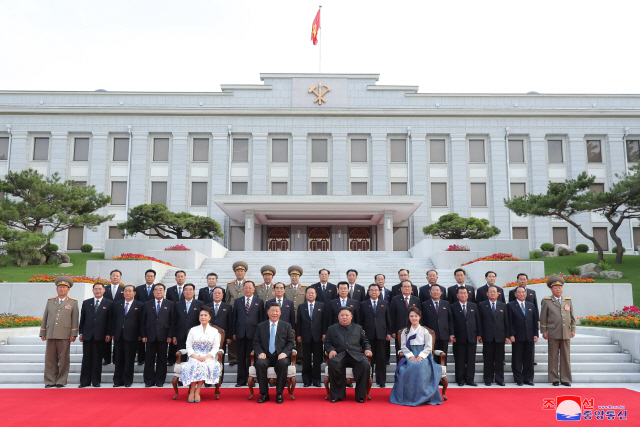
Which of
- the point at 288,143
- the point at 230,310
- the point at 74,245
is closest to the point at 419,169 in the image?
the point at 288,143

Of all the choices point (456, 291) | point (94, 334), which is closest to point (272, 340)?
point (94, 334)

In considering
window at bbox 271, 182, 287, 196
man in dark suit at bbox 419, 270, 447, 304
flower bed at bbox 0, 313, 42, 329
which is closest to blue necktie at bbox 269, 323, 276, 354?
man in dark suit at bbox 419, 270, 447, 304

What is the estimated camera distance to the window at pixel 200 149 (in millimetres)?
32500

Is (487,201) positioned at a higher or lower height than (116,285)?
higher

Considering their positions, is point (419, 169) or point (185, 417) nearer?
point (185, 417)

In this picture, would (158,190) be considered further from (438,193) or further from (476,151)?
(476,151)

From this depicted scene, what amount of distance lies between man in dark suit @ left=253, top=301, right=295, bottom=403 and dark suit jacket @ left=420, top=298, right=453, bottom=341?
2.53 metres

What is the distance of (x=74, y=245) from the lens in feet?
103

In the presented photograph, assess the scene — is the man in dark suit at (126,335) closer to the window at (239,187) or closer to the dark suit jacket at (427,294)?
the dark suit jacket at (427,294)

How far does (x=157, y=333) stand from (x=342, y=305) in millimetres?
3241

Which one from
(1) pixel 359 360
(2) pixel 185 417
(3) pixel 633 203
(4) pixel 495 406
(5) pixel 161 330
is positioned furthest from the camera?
(3) pixel 633 203

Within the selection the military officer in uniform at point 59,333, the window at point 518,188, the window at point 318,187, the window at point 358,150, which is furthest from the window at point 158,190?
the military officer in uniform at point 59,333

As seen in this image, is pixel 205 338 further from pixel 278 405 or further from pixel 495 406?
pixel 495 406

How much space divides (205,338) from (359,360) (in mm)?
2451
